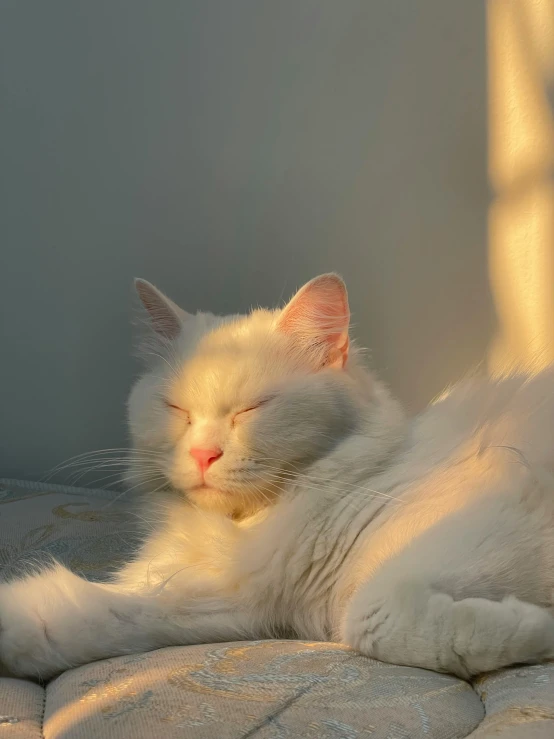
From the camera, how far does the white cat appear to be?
3.57 feet

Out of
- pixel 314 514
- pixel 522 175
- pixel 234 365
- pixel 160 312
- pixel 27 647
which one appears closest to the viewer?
pixel 27 647

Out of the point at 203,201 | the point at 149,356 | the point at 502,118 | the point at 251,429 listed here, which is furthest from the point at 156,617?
the point at 502,118

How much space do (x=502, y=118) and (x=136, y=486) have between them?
1.36 m

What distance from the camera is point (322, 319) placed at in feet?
4.94

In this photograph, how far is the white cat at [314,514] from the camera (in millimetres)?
1089

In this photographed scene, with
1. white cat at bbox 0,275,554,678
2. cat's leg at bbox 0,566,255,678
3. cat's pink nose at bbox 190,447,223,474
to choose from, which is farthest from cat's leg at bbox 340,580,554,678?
cat's pink nose at bbox 190,447,223,474

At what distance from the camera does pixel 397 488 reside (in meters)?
1.37

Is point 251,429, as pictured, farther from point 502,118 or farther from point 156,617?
point 502,118

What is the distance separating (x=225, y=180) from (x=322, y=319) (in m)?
0.91

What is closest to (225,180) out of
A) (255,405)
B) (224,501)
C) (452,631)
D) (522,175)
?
(522,175)

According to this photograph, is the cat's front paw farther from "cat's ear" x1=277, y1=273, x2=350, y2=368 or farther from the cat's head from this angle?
"cat's ear" x1=277, y1=273, x2=350, y2=368

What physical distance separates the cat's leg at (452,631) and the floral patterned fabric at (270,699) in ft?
0.07

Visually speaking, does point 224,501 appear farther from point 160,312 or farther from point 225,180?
point 225,180

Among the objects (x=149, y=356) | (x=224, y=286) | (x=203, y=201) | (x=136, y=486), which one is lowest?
(x=136, y=486)
